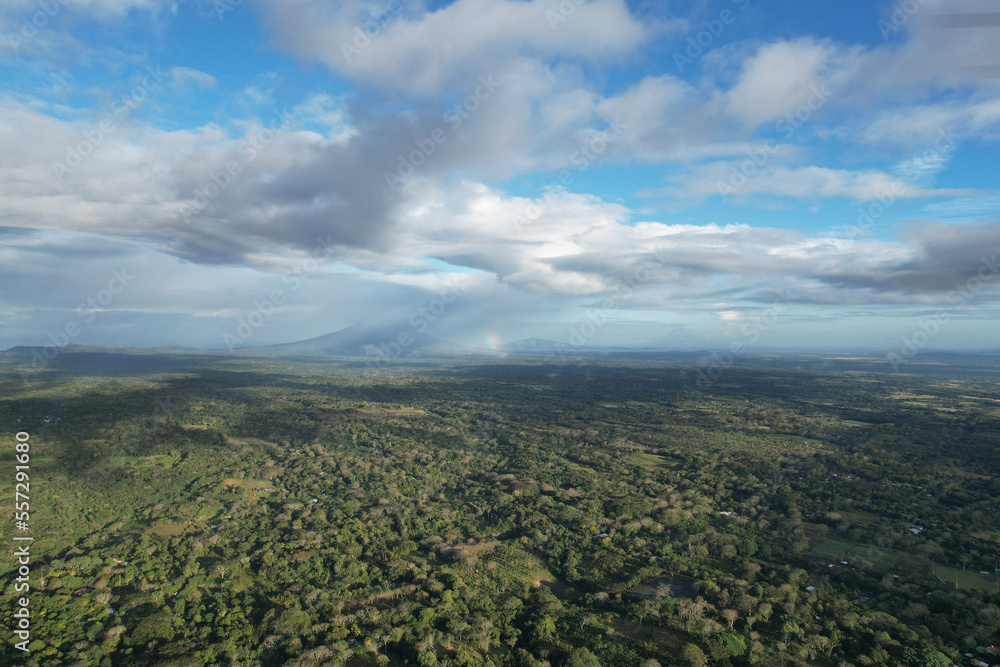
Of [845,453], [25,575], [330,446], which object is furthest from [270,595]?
[845,453]

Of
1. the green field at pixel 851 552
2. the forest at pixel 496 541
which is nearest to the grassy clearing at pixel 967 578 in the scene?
the forest at pixel 496 541

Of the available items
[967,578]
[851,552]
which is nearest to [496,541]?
[851,552]

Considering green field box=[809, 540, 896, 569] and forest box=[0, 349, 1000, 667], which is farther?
green field box=[809, 540, 896, 569]

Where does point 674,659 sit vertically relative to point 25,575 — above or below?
below

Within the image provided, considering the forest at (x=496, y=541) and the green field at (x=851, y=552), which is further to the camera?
the green field at (x=851, y=552)

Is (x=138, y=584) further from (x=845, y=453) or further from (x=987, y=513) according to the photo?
(x=845, y=453)

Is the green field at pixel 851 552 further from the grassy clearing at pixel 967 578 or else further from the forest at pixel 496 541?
the grassy clearing at pixel 967 578

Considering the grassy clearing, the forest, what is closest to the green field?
the forest

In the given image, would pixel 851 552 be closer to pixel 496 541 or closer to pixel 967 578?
pixel 967 578

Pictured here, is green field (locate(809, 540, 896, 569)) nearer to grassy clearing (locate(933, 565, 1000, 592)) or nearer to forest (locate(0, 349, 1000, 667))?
forest (locate(0, 349, 1000, 667))
